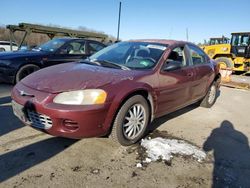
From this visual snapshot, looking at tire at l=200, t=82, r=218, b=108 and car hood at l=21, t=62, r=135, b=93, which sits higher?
car hood at l=21, t=62, r=135, b=93

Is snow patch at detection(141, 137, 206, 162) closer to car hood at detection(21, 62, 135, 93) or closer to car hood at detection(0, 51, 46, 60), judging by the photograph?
car hood at detection(21, 62, 135, 93)

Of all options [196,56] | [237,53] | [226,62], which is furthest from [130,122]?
[237,53]

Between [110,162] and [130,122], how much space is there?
653 millimetres

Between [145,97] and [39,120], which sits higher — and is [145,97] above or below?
above

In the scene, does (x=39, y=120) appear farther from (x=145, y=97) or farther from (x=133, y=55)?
(x=133, y=55)

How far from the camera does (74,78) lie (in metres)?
3.29

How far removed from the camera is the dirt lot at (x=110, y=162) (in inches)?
104

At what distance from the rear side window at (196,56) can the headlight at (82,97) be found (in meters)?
2.56

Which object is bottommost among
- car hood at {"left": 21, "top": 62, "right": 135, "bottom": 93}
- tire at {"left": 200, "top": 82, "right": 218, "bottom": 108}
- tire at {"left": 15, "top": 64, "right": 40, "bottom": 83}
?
tire at {"left": 200, "top": 82, "right": 218, "bottom": 108}

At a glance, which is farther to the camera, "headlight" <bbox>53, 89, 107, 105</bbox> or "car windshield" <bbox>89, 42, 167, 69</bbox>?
"car windshield" <bbox>89, 42, 167, 69</bbox>

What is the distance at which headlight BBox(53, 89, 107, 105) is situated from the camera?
2.95 meters

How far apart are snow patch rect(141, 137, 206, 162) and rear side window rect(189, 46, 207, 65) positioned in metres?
1.93

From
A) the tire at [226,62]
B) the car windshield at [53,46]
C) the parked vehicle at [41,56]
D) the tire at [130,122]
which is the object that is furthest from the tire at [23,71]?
the tire at [226,62]

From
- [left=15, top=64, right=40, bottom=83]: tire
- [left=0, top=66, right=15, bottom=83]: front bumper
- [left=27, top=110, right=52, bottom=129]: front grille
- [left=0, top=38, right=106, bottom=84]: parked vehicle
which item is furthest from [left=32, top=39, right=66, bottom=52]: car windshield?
[left=27, top=110, right=52, bottom=129]: front grille
